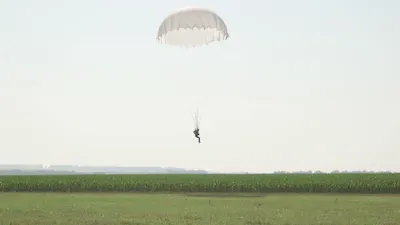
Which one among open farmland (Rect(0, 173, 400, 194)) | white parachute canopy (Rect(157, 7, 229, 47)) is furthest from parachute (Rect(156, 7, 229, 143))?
open farmland (Rect(0, 173, 400, 194))

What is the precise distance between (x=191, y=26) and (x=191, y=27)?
6 centimetres

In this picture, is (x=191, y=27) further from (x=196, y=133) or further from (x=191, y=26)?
(x=196, y=133)

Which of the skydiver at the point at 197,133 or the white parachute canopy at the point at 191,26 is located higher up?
the white parachute canopy at the point at 191,26

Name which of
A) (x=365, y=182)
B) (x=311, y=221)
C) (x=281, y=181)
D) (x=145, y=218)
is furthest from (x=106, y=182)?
(x=311, y=221)

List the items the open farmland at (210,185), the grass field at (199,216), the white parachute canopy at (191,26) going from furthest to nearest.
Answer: the open farmland at (210,185)
the white parachute canopy at (191,26)
the grass field at (199,216)

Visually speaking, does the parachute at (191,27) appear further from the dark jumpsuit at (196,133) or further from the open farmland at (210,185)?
the open farmland at (210,185)

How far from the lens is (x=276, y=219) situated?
1783cm

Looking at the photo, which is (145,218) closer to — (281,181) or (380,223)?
(380,223)

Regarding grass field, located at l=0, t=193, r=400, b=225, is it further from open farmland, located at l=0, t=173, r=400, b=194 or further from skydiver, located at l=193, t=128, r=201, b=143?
open farmland, located at l=0, t=173, r=400, b=194

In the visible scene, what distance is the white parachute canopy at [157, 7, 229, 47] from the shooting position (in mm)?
29812

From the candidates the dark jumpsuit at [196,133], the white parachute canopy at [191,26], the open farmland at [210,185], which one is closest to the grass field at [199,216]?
the dark jumpsuit at [196,133]

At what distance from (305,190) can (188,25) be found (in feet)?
49.0

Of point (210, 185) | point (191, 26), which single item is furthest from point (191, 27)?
point (210, 185)

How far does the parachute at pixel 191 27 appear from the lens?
29.8m
